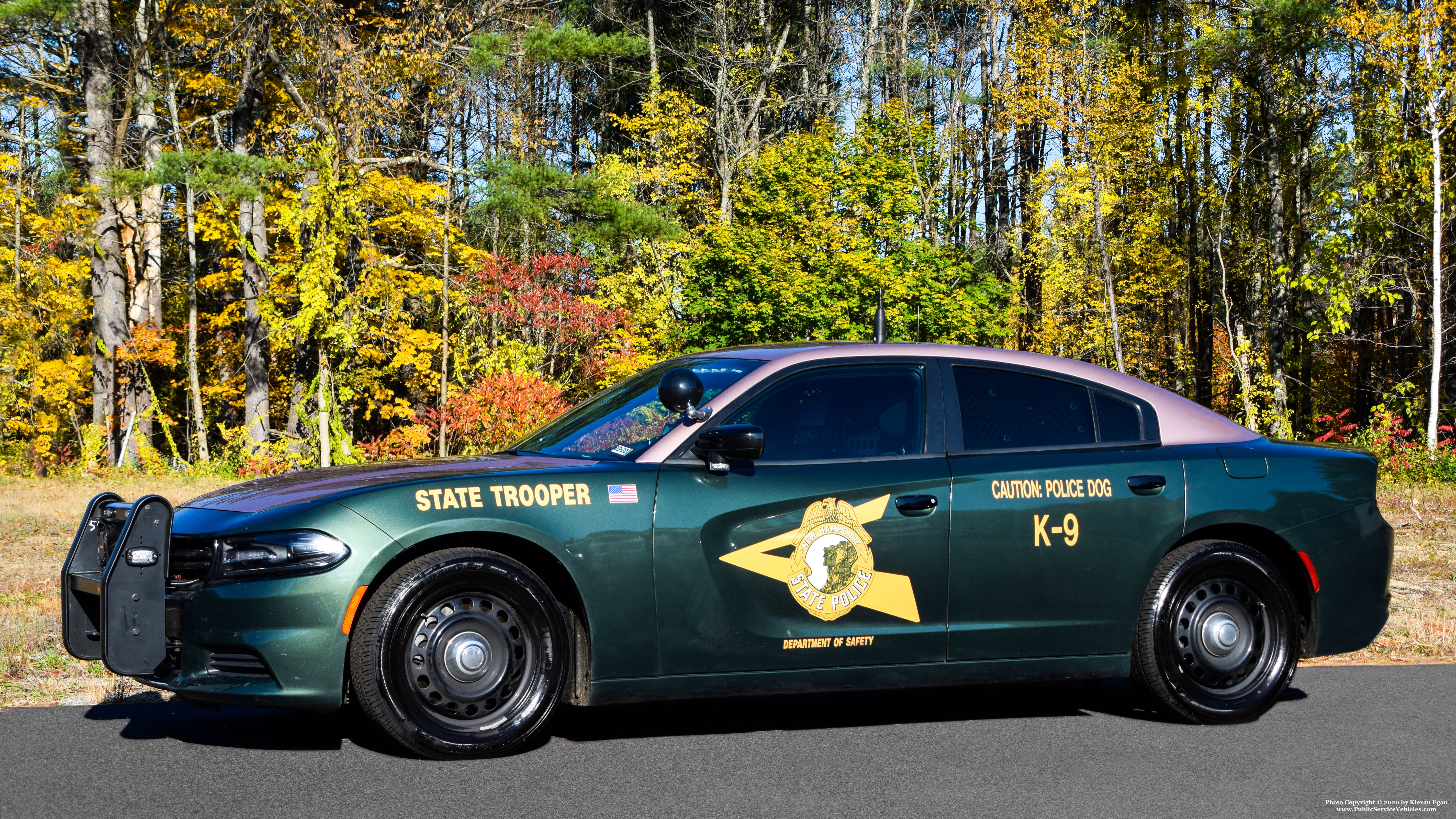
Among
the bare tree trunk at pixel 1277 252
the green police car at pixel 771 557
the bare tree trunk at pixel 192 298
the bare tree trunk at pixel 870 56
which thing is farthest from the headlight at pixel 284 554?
the bare tree trunk at pixel 870 56

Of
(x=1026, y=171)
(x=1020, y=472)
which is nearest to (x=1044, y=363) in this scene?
(x=1020, y=472)

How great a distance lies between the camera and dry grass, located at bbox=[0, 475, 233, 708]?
5.76 meters

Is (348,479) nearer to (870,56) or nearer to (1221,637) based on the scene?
Answer: (1221,637)

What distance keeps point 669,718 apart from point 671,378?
1.56 metres

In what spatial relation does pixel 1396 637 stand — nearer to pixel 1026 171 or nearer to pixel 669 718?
pixel 669 718

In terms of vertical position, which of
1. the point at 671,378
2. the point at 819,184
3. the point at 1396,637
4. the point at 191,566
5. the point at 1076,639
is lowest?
the point at 1396,637

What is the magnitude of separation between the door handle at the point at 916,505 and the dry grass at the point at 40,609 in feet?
11.7

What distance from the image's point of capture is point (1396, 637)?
7387 millimetres

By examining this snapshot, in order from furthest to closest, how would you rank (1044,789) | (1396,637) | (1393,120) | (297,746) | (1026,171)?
(1026,171) → (1393,120) → (1396,637) → (297,746) → (1044,789)

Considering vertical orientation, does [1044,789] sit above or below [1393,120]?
below

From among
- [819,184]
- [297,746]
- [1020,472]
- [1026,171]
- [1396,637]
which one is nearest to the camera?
[297,746]

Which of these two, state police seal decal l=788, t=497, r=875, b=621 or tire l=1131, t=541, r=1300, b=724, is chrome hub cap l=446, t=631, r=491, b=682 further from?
tire l=1131, t=541, r=1300, b=724

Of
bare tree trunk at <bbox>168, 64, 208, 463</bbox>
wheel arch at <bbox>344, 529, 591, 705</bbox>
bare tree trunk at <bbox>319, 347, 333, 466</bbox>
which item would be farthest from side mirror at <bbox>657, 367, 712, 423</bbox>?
bare tree trunk at <bbox>168, 64, 208, 463</bbox>

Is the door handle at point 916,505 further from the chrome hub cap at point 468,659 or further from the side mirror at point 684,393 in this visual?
the chrome hub cap at point 468,659
